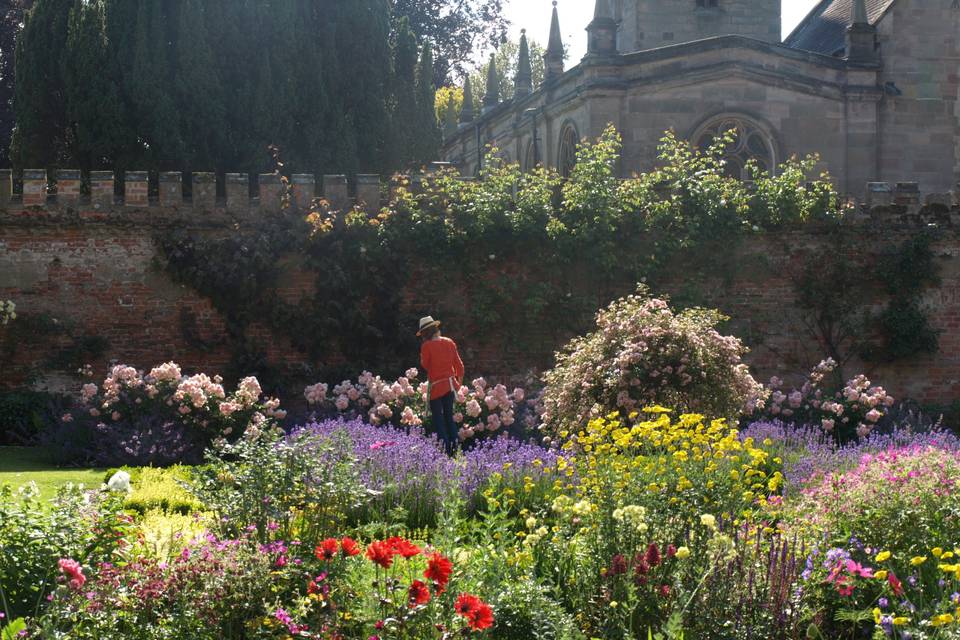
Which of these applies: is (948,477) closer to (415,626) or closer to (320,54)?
(415,626)

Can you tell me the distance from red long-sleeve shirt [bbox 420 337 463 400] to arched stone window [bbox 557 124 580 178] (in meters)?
14.3

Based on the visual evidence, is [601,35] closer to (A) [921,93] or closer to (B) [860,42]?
(B) [860,42]

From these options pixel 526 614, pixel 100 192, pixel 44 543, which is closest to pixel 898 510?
pixel 526 614

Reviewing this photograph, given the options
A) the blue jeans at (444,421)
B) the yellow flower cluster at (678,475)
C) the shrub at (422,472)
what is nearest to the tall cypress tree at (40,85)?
the blue jeans at (444,421)

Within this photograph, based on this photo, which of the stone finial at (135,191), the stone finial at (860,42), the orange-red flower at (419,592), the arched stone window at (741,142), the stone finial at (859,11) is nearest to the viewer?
the orange-red flower at (419,592)

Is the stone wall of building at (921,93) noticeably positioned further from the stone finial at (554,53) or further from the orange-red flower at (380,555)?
the orange-red flower at (380,555)

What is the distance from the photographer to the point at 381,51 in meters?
24.4

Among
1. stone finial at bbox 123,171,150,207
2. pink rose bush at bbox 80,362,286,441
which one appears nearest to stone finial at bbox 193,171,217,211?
stone finial at bbox 123,171,150,207

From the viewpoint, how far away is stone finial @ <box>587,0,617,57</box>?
23625 mm

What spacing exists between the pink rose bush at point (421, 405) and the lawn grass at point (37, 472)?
3.05 meters

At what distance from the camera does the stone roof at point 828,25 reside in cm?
2680

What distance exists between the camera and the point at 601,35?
23.7 meters

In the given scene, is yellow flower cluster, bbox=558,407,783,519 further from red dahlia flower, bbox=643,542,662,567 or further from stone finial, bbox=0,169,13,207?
stone finial, bbox=0,169,13,207

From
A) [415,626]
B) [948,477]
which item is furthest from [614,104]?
[415,626]
